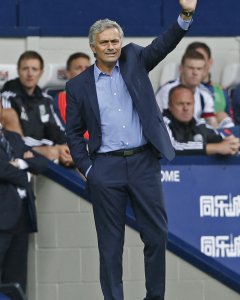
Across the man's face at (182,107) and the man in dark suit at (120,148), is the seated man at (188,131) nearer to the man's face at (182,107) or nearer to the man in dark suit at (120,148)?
the man's face at (182,107)

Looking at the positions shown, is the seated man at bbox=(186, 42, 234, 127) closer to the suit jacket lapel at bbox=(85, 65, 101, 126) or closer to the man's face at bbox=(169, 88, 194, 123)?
the man's face at bbox=(169, 88, 194, 123)

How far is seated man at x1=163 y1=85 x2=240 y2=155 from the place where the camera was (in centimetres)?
1009

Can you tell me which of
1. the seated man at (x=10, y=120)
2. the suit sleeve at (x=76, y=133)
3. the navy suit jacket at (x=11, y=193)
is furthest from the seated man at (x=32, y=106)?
the suit sleeve at (x=76, y=133)

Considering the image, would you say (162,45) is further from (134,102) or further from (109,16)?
(109,16)

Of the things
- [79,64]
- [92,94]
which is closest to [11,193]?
[92,94]

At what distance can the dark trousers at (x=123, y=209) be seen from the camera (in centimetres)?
750

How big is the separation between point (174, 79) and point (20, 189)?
11.5 ft

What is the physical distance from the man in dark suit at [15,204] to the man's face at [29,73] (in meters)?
1.84

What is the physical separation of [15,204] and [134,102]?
180 cm

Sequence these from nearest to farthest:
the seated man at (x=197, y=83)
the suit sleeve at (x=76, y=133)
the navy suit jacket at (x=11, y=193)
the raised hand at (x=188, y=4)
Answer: the raised hand at (x=188, y=4), the suit sleeve at (x=76, y=133), the navy suit jacket at (x=11, y=193), the seated man at (x=197, y=83)

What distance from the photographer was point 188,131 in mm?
10422

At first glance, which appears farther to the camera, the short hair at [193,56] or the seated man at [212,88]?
the seated man at [212,88]

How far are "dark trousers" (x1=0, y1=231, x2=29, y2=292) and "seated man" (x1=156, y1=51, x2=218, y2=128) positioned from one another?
2.80m

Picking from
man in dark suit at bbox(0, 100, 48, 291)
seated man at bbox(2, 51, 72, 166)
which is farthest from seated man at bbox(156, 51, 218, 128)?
man in dark suit at bbox(0, 100, 48, 291)
